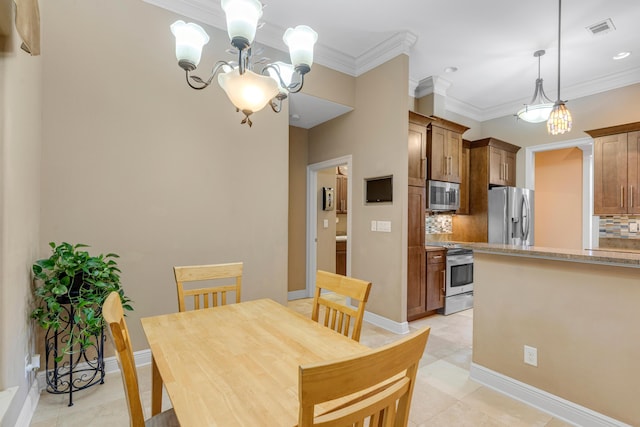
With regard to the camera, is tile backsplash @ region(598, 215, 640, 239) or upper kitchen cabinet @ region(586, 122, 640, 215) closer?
upper kitchen cabinet @ region(586, 122, 640, 215)

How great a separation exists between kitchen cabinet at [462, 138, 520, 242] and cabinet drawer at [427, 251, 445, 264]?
1.15m

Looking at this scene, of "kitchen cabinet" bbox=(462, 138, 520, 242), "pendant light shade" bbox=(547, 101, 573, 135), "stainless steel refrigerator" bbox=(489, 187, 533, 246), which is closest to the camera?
"pendant light shade" bbox=(547, 101, 573, 135)

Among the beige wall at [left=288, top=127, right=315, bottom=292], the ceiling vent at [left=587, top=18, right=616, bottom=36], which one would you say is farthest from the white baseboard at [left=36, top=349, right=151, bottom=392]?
the ceiling vent at [left=587, top=18, right=616, bottom=36]

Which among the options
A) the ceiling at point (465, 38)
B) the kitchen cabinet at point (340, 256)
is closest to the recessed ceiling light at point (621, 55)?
the ceiling at point (465, 38)

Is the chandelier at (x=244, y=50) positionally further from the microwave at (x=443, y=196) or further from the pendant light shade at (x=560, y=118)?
the microwave at (x=443, y=196)

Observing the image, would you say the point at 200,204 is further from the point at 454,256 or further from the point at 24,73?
the point at 454,256

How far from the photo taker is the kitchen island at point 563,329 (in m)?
1.71

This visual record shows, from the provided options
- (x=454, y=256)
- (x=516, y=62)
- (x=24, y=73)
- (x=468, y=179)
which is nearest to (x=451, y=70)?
(x=516, y=62)

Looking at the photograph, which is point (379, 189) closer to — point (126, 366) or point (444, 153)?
point (444, 153)

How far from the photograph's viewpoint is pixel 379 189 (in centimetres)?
366

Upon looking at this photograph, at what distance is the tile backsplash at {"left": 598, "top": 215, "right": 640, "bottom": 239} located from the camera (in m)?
3.98

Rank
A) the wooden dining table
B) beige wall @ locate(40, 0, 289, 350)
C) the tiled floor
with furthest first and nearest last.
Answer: beige wall @ locate(40, 0, 289, 350) < the tiled floor < the wooden dining table

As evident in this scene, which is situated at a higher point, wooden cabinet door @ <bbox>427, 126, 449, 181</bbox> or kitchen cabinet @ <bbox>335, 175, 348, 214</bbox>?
wooden cabinet door @ <bbox>427, 126, 449, 181</bbox>

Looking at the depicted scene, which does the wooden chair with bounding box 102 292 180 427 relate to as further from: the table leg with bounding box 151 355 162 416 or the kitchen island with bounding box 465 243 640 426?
the kitchen island with bounding box 465 243 640 426
